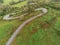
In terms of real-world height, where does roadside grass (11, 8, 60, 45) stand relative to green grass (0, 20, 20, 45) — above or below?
above

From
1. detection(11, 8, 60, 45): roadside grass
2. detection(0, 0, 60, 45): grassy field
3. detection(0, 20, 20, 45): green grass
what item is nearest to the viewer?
detection(11, 8, 60, 45): roadside grass

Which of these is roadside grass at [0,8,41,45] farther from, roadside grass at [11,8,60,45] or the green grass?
roadside grass at [11,8,60,45]

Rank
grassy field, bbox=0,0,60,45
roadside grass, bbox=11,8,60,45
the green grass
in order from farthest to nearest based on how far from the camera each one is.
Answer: the green grass, grassy field, bbox=0,0,60,45, roadside grass, bbox=11,8,60,45

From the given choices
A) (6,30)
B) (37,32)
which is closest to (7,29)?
(6,30)

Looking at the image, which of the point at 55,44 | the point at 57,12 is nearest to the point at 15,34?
the point at 55,44

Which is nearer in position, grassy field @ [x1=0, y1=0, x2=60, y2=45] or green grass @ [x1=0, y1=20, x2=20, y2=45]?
grassy field @ [x1=0, y1=0, x2=60, y2=45]

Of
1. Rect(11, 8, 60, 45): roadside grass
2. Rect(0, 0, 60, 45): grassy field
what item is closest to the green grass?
Rect(0, 0, 60, 45): grassy field

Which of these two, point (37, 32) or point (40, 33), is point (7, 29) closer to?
point (37, 32)

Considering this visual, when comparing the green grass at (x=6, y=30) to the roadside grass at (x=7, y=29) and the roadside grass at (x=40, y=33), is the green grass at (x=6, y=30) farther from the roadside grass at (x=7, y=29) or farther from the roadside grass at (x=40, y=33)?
the roadside grass at (x=40, y=33)

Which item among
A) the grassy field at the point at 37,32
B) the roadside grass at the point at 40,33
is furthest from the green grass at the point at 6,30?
the roadside grass at the point at 40,33
